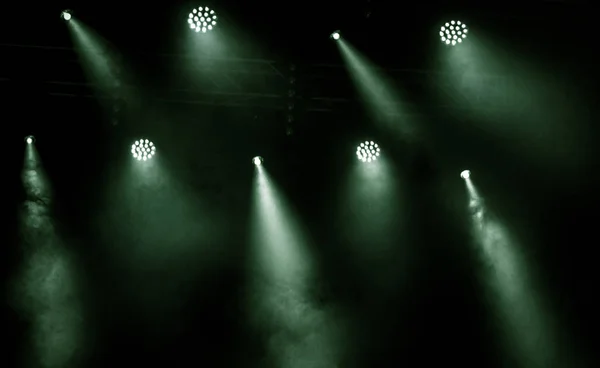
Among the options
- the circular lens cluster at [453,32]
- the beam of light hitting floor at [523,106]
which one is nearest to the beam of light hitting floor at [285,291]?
the beam of light hitting floor at [523,106]

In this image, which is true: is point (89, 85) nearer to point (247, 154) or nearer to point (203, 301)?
point (247, 154)

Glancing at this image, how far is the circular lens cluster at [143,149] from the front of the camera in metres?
7.11

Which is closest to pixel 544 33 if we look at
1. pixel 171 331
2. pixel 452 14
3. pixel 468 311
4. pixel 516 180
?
pixel 452 14

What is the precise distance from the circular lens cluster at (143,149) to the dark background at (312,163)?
4.2 inches

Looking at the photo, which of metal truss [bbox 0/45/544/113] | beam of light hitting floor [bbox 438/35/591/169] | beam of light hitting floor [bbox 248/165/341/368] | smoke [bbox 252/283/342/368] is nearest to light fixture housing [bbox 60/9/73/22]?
metal truss [bbox 0/45/544/113]

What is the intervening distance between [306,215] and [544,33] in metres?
2.86

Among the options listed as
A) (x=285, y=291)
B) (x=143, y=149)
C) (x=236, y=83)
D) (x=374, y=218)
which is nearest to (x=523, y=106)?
(x=374, y=218)

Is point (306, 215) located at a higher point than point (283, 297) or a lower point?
higher

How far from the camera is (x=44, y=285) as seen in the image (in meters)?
6.70

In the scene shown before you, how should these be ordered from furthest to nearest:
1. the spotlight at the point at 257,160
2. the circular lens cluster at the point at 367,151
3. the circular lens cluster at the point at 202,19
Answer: the circular lens cluster at the point at 367,151, the spotlight at the point at 257,160, the circular lens cluster at the point at 202,19

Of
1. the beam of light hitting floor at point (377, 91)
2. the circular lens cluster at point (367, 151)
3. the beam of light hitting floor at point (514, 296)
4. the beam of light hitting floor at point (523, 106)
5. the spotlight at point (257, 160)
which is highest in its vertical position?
the beam of light hitting floor at point (523, 106)

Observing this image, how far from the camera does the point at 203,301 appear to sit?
275 inches

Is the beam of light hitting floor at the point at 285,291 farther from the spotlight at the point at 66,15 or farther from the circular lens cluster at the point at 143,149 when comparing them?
the spotlight at the point at 66,15

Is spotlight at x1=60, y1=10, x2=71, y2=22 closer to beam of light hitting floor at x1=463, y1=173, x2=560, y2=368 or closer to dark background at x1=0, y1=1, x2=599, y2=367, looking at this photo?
dark background at x1=0, y1=1, x2=599, y2=367
